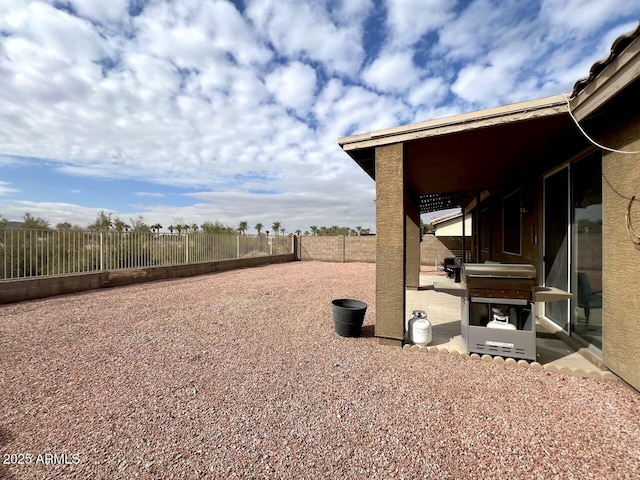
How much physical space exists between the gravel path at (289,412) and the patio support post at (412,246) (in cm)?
450

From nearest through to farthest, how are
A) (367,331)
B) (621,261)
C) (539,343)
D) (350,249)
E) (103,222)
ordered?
1. (621,261)
2. (539,343)
3. (367,331)
4. (103,222)
5. (350,249)

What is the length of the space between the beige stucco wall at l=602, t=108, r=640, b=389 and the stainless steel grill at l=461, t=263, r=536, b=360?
604mm

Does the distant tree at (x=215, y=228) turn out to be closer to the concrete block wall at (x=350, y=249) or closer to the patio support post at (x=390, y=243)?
the concrete block wall at (x=350, y=249)

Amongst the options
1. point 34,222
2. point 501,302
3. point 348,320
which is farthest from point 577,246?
point 34,222

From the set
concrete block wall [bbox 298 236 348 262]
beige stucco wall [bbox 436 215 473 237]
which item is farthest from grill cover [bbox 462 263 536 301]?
concrete block wall [bbox 298 236 348 262]

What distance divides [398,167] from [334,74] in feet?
17.0

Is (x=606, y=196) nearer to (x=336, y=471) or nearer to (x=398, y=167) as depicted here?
(x=398, y=167)

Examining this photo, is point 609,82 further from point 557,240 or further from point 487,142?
point 557,240

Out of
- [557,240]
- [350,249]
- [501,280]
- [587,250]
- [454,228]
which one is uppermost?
[454,228]

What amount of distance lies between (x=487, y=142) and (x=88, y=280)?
9589mm

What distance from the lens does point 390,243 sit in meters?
3.64

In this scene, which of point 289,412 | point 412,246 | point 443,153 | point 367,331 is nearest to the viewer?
point 289,412

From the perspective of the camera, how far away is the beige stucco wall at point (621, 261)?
2.38 meters

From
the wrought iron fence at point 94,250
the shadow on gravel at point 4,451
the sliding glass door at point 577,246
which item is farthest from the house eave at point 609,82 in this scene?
the wrought iron fence at point 94,250
